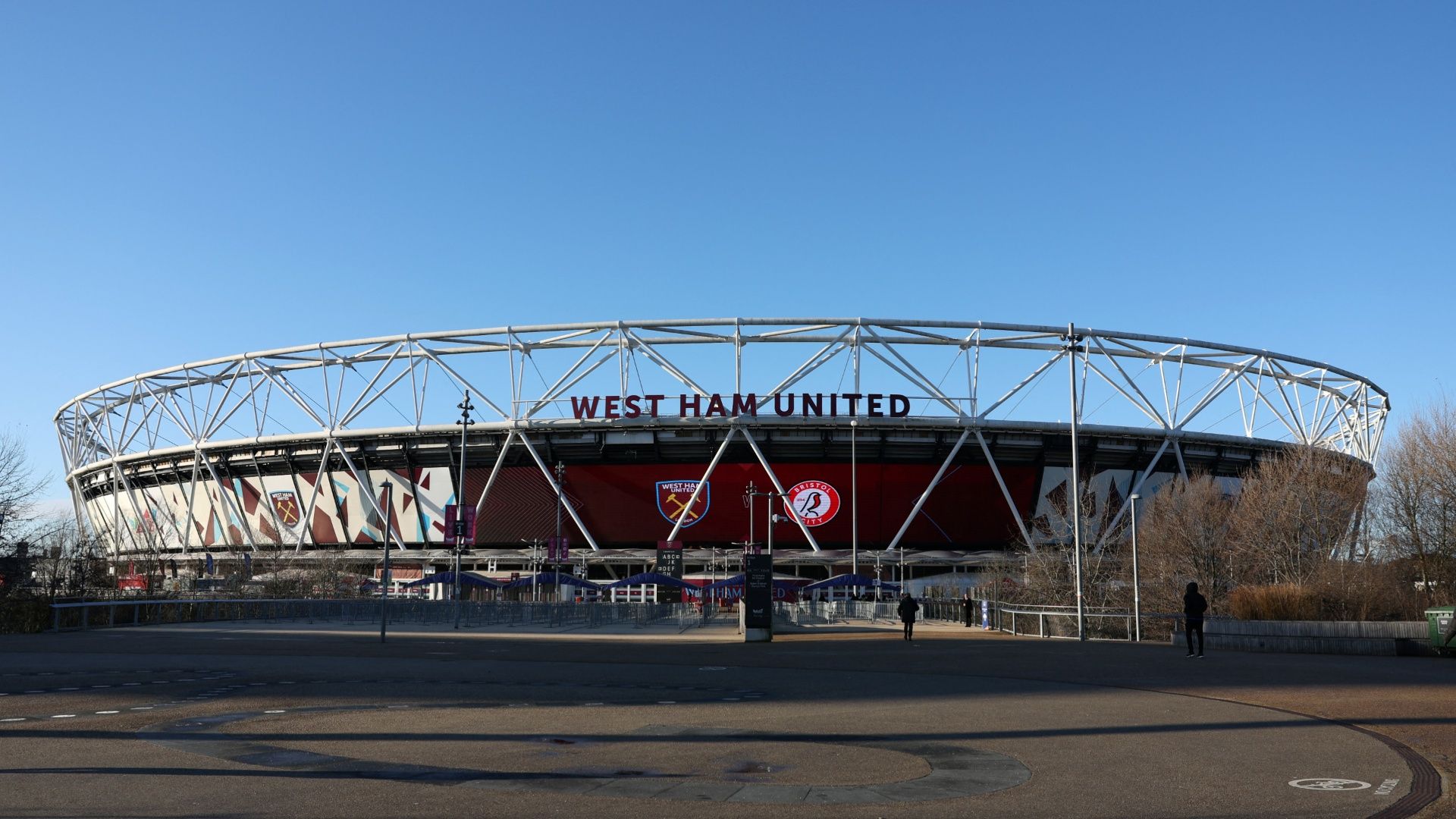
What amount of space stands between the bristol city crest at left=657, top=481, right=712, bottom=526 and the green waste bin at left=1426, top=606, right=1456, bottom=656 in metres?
55.3

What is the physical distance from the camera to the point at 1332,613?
29.0 metres

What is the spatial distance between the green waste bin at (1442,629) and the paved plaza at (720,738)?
1590mm

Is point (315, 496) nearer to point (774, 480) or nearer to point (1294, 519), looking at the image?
point (774, 480)

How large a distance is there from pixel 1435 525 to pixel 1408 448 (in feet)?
10.9

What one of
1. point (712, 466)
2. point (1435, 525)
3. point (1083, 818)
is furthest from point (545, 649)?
point (712, 466)

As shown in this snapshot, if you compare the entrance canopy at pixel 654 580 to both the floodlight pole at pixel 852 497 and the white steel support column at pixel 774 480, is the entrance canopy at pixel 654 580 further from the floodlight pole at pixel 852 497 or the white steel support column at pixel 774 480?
the floodlight pole at pixel 852 497

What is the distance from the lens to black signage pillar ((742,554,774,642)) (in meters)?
31.9

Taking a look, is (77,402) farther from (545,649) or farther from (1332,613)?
(1332,613)

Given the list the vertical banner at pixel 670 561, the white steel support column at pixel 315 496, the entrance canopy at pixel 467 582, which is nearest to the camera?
the vertical banner at pixel 670 561

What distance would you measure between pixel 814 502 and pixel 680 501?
30.2 feet

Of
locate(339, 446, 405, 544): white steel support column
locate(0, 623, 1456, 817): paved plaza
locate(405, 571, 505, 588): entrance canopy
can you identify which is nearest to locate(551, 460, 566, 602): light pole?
locate(405, 571, 505, 588): entrance canopy

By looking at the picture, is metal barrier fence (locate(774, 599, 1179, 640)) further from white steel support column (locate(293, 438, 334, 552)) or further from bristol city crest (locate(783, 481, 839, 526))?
white steel support column (locate(293, 438, 334, 552))

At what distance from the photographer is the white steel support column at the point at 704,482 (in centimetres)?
7431

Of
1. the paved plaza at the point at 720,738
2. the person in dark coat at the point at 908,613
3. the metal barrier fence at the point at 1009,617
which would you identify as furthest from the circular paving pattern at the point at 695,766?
the metal barrier fence at the point at 1009,617
